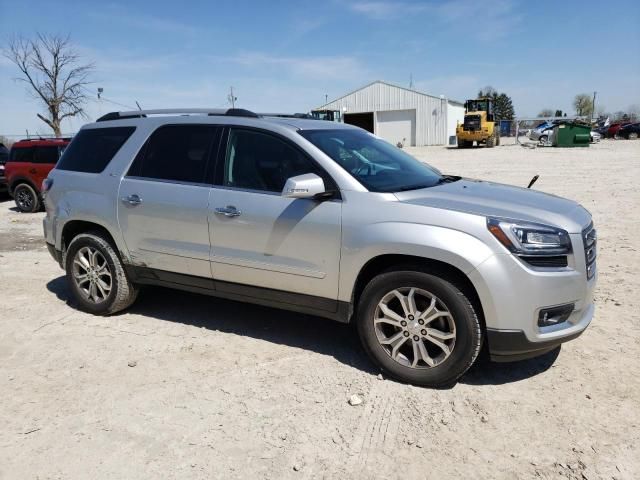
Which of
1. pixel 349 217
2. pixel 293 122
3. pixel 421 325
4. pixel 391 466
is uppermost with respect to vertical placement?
pixel 293 122

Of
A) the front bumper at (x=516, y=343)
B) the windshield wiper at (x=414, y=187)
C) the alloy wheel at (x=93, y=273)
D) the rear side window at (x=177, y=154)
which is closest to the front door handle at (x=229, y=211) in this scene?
the rear side window at (x=177, y=154)

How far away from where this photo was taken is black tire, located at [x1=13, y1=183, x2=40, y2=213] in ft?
41.9

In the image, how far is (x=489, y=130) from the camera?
34719 mm

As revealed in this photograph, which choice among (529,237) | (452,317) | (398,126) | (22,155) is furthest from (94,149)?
(398,126)

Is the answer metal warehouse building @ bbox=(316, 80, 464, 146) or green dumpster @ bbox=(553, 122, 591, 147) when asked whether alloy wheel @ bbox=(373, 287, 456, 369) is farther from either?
metal warehouse building @ bbox=(316, 80, 464, 146)

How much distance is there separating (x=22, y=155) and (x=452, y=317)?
13.1 metres

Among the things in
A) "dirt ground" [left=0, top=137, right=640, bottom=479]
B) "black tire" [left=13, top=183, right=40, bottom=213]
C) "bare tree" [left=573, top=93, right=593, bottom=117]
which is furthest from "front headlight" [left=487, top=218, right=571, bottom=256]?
"bare tree" [left=573, top=93, right=593, bottom=117]

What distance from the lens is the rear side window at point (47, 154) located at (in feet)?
41.6

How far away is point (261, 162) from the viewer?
4.05 meters

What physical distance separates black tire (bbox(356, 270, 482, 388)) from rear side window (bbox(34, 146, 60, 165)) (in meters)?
11.7

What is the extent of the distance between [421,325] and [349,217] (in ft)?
2.92

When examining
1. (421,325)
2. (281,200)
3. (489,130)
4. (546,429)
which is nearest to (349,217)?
(281,200)

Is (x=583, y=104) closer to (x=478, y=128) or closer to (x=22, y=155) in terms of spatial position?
(x=478, y=128)

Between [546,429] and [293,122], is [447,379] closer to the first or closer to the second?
[546,429]
